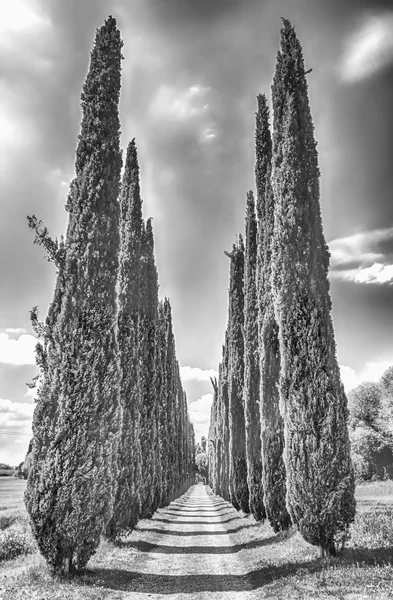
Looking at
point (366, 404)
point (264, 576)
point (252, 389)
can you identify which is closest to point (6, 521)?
point (252, 389)

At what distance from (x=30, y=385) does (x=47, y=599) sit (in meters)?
4.49

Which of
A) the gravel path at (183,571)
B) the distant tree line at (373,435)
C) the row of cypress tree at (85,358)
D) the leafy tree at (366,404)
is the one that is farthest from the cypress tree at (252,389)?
the leafy tree at (366,404)

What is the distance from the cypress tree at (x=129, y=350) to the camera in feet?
49.4

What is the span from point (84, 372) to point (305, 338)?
5514mm

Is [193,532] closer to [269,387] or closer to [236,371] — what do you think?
[269,387]

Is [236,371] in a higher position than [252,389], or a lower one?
higher

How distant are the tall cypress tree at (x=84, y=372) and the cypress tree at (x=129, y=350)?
5083 mm

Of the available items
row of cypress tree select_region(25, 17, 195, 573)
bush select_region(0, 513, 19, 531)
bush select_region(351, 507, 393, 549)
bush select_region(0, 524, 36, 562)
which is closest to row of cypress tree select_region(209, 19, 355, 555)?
bush select_region(351, 507, 393, 549)

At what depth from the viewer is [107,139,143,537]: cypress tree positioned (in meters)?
15.0

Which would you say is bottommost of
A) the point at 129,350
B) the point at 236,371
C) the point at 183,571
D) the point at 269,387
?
the point at 183,571

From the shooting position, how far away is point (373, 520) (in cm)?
1331

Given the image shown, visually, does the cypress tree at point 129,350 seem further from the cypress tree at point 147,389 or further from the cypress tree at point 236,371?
the cypress tree at point 236,371

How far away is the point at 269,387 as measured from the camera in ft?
48.8

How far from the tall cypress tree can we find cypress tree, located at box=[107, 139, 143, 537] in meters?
5.08
